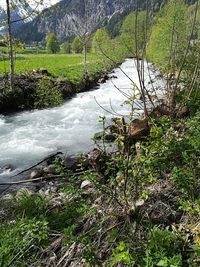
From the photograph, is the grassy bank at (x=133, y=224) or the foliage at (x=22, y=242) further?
the foliage at (x=22, y=242)

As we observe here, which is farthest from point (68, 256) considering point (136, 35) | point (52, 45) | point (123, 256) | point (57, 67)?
point (52, 45)

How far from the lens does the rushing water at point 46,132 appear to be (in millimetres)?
10281

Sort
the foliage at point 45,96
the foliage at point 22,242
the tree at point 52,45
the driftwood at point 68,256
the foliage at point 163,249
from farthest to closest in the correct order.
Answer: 1. the tree at point 52,45
2. the foliage at point 45,96
3. the foliage at point 22,242
4. the driftwood at point 68,256
5. the foliage at point 163,249

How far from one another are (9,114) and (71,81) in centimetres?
798

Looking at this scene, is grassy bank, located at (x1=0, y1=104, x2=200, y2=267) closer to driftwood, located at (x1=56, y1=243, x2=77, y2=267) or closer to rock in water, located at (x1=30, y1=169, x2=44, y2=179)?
driftwood, located at (x1=56, y1=243, x2=77, y2=267)

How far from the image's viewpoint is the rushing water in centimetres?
1028

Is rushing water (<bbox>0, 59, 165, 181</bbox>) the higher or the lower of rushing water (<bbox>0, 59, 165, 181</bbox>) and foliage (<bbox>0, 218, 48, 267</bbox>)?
the lower

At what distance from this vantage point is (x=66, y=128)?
13.6 metres

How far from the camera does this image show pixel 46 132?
1302cm

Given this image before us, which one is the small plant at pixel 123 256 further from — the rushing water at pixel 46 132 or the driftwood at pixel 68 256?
the rushing water at pixel 46 132

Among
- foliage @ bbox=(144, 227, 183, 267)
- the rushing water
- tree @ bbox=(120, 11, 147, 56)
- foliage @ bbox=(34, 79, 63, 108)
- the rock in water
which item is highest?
tree @ bbox=(120, 11, 147, 56)

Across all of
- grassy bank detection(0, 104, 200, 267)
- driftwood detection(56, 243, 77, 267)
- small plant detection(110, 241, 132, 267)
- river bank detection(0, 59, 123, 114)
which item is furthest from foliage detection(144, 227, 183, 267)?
river bank detection(0, 59, 123, 114)

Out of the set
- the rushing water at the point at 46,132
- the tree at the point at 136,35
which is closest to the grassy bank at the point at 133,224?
the tree at the point at 136,35

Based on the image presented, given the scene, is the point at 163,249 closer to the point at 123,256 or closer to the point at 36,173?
the point at 123,256
